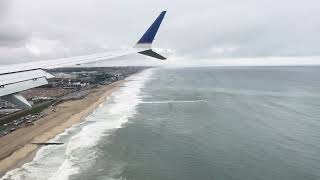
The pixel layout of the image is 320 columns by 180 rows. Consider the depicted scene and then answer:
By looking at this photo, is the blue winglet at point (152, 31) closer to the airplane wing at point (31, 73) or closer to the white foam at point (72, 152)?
the airplane wing at point (31, 73)

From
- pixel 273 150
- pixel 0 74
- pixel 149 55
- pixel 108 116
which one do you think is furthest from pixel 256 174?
pixel 108 116

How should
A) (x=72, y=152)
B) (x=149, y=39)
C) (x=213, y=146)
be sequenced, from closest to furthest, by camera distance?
1. (x=149, y=39)
2. (x=72, y=152)
3. (x=213, y=146)

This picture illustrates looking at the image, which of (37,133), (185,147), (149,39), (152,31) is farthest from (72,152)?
(152,31)

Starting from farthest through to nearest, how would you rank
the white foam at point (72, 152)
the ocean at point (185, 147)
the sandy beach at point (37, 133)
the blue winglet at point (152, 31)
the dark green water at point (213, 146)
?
the sandy beach at point (37, 133) → the dark green water at point (213, 146) → the ocean at point (185, 147) → the white foam at point (72, 152) → the blue winglet at point (152, 31)

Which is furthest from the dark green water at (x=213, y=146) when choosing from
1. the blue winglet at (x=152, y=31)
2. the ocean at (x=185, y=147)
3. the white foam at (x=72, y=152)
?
the blue winglet at (x=152, y=31)

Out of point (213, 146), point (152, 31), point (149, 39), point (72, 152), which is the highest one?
point (152, 31)

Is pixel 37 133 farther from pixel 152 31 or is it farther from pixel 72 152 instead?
pixel 152 31

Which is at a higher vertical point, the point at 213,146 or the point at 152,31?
the point at 152,31
